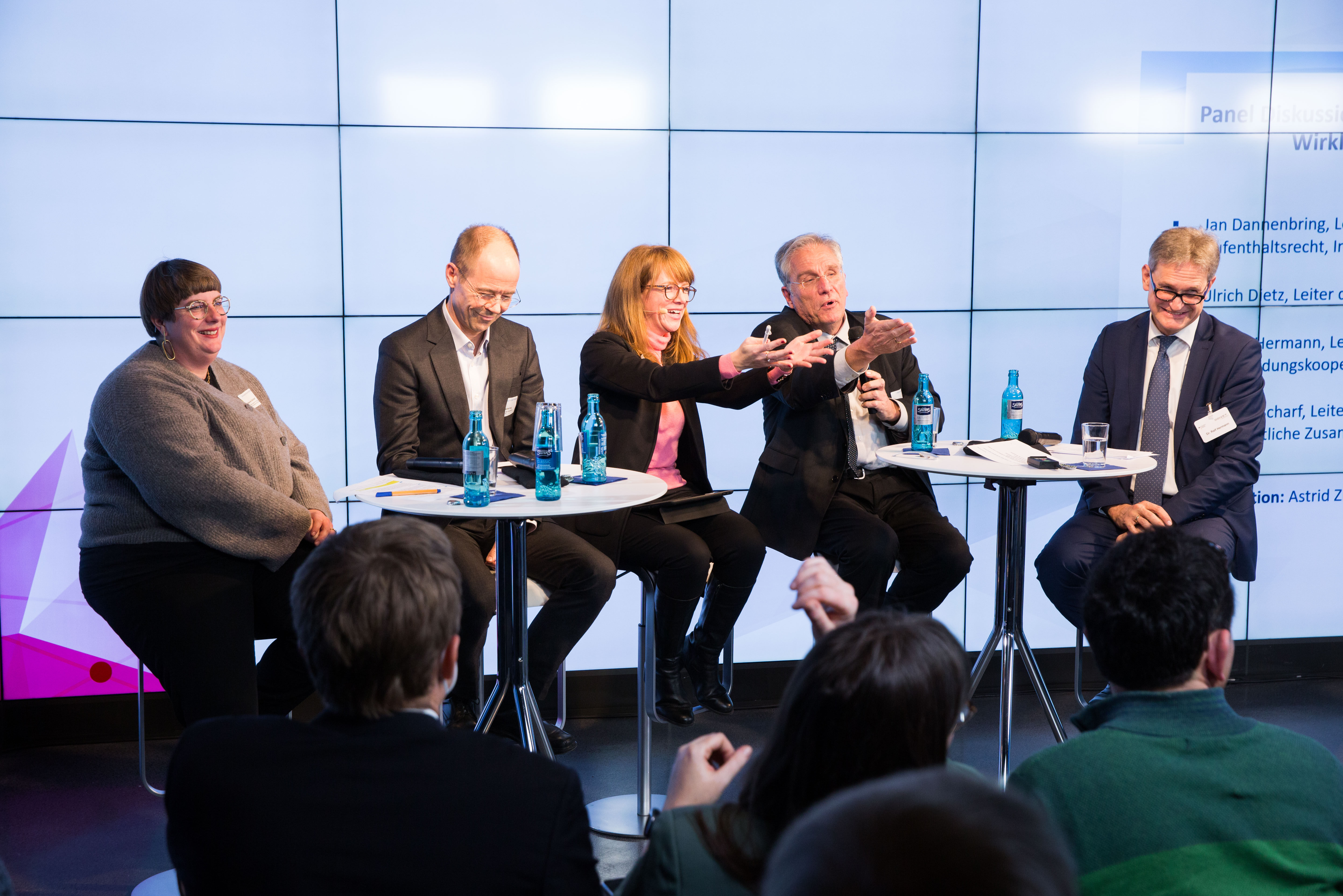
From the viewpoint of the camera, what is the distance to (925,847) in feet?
1.66

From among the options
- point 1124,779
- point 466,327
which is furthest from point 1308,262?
point 1124,779

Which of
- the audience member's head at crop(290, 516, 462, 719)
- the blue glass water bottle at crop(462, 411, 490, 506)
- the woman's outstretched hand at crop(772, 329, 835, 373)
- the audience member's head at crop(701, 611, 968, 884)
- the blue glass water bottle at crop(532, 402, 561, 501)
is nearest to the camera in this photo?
the audience member's head at crop(701, 611, 968, 884)

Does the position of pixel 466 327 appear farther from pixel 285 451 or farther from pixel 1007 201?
pixel 1007 201

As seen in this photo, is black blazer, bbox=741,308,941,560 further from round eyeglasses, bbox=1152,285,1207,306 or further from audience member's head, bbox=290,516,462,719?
audience member's head, bbox=290,516,462,719

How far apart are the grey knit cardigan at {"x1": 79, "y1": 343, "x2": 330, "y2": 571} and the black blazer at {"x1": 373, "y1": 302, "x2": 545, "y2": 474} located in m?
0.43

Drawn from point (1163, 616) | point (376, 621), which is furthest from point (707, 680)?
point (376, 621)

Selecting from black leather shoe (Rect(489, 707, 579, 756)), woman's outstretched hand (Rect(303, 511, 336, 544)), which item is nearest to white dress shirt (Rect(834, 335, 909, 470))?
black leather shoe (Rect(489, 707, 579, 756))

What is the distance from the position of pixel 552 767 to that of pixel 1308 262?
417cm

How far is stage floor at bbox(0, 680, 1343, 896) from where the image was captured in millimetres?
2881

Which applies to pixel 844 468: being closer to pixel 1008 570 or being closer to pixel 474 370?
pixel 1008 570

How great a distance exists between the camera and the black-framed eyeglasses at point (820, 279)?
11.9ft

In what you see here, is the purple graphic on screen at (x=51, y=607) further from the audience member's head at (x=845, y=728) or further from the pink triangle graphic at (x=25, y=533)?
the audience member's head at (x=845, y=728)

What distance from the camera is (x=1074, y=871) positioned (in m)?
0.54

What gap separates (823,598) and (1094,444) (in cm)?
185
